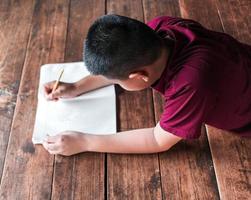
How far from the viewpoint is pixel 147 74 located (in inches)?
28.9

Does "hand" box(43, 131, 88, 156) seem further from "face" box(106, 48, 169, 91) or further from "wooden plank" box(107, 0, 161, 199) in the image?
"face" box(106, 48, 169, 91)

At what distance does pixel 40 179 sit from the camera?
2.95 ft

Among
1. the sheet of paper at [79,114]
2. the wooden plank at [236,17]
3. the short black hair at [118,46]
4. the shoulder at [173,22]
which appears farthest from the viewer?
the wooden plank at [236,17]

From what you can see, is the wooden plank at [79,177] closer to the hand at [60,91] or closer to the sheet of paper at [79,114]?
the sheet of paper at [79,114]

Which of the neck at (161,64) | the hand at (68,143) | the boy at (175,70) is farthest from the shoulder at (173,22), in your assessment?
the hand at (68,143)

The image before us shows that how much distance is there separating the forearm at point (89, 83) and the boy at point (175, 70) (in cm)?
20

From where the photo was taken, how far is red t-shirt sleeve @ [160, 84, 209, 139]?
707 millimetres

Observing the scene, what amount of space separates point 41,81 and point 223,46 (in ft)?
1.89

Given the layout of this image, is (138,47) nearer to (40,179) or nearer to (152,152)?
(152,152)

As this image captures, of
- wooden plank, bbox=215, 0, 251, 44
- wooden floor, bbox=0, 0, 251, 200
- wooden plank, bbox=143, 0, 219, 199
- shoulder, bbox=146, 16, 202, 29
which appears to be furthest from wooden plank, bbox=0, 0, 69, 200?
wooden plank, bbox=215, 0, 251, 44

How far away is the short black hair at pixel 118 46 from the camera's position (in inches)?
26.2

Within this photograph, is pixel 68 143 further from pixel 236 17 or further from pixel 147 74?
pixel 236 17

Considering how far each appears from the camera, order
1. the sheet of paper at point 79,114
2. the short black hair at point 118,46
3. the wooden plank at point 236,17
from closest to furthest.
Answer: the short black hair at point 118,46
the sheet of paper at point 79,114
the wooden plank at point 236,17

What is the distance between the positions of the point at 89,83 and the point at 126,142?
0.77ft
